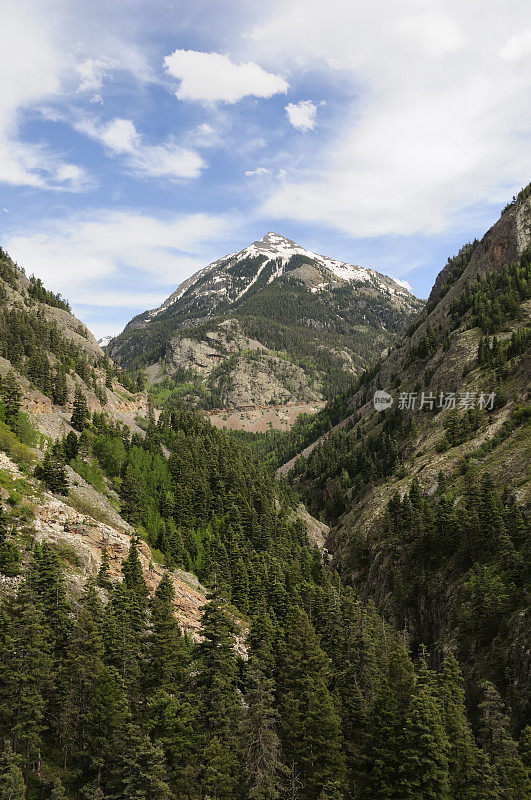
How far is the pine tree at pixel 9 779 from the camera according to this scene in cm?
2419

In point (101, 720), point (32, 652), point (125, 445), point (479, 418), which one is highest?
point (479, 418)

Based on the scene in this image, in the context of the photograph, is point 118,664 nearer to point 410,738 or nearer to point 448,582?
point 410,738

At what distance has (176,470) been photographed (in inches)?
4272

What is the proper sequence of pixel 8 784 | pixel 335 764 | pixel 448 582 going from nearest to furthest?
1. pixel 8 784
2. pixel 335 764
3. pixel 448 582

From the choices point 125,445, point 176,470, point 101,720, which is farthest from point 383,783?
point 125,445

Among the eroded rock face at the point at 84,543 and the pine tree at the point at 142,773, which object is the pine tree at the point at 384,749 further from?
the eroded rock face at the point at 84,543

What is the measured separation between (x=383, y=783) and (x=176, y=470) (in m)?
82.7

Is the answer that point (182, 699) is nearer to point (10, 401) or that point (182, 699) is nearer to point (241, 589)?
point (241, 589)

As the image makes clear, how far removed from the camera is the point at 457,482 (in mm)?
95375

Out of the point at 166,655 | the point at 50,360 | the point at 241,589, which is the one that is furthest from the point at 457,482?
the point at 50,360

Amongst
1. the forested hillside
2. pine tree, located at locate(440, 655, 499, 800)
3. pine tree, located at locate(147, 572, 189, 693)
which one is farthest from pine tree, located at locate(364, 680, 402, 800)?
pine tree, located at locate(147, 572, 189, 693)

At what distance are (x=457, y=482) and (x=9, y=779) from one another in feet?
293

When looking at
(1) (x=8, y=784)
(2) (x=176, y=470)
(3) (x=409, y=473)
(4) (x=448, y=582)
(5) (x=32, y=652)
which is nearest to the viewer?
(1) (x=8, y=784)

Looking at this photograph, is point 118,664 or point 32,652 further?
point 118,664
